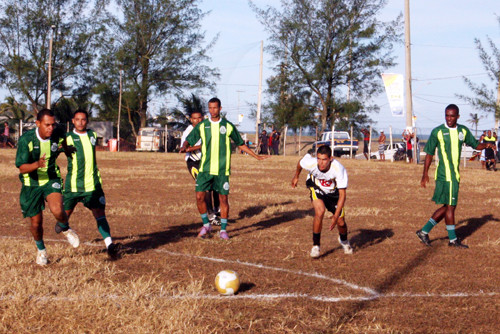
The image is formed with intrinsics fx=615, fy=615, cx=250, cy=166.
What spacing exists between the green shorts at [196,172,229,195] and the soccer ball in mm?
3125

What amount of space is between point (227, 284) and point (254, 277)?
2.72ft

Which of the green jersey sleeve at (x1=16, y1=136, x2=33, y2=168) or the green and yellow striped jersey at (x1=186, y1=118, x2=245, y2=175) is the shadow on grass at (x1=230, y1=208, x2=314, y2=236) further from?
the green jersey sleeve at (x1=16, y1=136, x2=33, y2=168)

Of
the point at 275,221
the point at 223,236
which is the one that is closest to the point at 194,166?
the point at 275,221

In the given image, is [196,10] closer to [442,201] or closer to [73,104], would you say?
[73,104]

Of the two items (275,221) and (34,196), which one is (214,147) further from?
(34,196)

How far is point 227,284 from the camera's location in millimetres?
5641

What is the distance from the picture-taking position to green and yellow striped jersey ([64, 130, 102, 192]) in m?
7.29

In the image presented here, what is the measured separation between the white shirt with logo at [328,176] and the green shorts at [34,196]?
296 cm

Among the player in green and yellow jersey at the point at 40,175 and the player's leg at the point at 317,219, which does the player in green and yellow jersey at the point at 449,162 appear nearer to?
the player's leg at the point at 317,219

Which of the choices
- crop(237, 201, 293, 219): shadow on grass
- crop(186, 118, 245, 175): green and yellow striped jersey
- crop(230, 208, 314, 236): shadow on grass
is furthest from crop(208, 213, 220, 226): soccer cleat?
crop(186, 118, 245, 175): green and yellow striped jersey

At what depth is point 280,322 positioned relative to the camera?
4.88 metres

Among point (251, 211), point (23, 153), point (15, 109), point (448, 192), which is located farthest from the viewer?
point (15, 109)

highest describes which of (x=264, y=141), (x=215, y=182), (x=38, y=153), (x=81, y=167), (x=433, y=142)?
(x=264, y=141)

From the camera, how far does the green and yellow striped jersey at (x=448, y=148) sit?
8.40 meters
